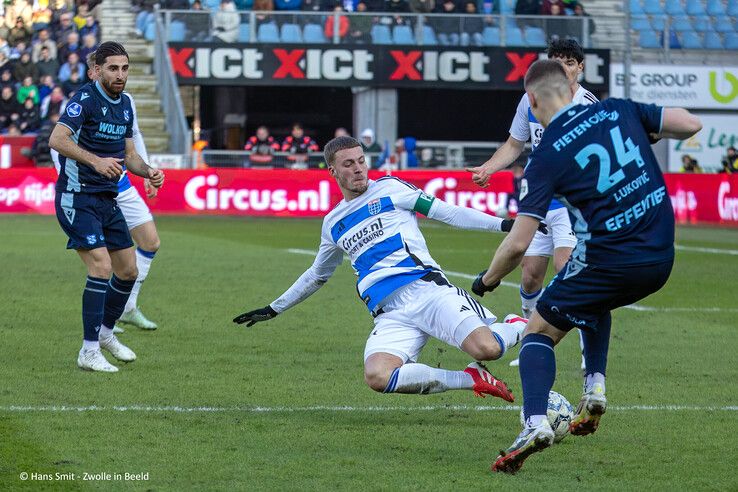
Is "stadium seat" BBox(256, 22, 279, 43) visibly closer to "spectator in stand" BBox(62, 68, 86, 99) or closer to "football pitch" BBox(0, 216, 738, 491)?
"spectator in stand" BBox(62, 68, 86, 99)

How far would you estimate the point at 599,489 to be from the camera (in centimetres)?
570

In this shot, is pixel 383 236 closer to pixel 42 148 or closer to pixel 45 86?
pixel 42 148

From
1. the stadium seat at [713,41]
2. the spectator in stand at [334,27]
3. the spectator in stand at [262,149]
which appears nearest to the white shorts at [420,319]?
the spectator in stand at [262,149]

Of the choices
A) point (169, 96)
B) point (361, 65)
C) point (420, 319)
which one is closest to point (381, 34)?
point (361, 65)

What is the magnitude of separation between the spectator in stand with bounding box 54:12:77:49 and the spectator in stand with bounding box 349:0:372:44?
22.3 ft

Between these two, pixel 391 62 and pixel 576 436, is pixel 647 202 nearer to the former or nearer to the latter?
pixel 576 436

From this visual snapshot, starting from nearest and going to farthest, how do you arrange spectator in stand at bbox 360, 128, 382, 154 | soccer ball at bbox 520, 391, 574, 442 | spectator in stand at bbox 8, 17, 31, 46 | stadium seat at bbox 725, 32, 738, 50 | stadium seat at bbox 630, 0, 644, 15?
soccer ball at bbox 520, 391, 574, 442 < spectator in stand at bbox 360, 128, 382, 154 < stadium seat at bbox 725, 32, 738, 50 < stadium seat at bbox 630, 0, 644, 15 < spectator in stand at bbox 8, 17, 31, 46

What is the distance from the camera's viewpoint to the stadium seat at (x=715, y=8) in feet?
115

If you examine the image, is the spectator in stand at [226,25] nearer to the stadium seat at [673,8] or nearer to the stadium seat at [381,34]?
the stadium seat at [381,34]

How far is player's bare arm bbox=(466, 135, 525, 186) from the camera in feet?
26.5

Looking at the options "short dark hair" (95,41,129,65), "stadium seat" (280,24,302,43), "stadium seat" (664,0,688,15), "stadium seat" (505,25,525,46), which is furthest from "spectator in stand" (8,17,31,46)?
"short dark hair" (95,41,129,65)

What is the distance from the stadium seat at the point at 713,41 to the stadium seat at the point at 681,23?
534 mm

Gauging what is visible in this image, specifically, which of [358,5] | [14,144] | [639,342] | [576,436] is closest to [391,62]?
[358,5]

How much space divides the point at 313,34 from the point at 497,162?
23.6 metres
